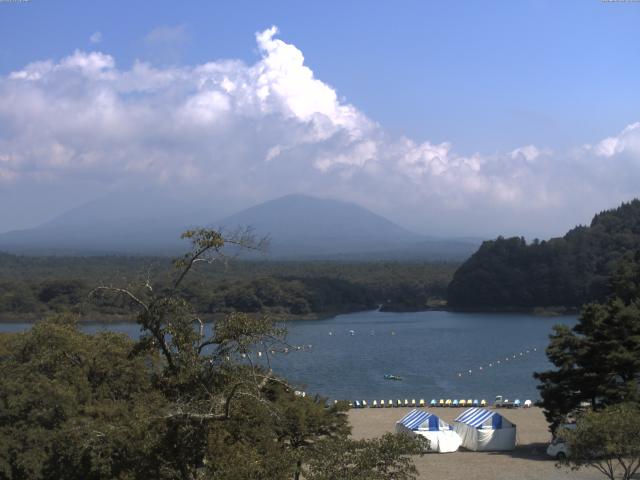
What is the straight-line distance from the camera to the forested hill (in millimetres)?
53875

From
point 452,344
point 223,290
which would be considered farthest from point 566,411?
point 223,290

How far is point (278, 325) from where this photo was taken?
5352 mm

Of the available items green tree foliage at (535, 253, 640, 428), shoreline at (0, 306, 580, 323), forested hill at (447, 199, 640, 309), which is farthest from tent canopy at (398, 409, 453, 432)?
forested hill at (447, 199, 640, 309)

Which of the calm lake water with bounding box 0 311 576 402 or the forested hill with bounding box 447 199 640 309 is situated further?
the forested hill with bounding box 447 199 640 309

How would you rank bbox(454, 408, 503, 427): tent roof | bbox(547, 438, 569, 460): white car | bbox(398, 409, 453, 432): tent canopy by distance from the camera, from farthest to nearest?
bbox(454, 408, 503, 427): tent roof, bbox(398, 409, 453, 432): tent canopy, bbox(547, 438, 569, 460): white car

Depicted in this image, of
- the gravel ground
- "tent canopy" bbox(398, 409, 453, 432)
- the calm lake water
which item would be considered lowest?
the calm lake water

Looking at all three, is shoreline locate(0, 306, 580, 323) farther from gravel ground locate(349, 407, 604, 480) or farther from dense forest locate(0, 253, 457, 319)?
gravel ground locate(349, 407, 604, 480)

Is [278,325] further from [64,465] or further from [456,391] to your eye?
[456,391]

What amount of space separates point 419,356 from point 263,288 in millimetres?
17995

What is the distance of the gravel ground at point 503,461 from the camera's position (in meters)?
11.3


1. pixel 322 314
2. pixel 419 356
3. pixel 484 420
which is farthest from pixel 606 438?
pixel 322 314

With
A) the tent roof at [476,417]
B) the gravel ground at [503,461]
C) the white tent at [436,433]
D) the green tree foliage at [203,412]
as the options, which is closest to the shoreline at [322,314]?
the gravel ground at [503,461]

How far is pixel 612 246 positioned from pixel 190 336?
2164 inches

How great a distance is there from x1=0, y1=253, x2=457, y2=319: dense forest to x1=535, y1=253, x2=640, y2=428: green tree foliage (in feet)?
74.8
